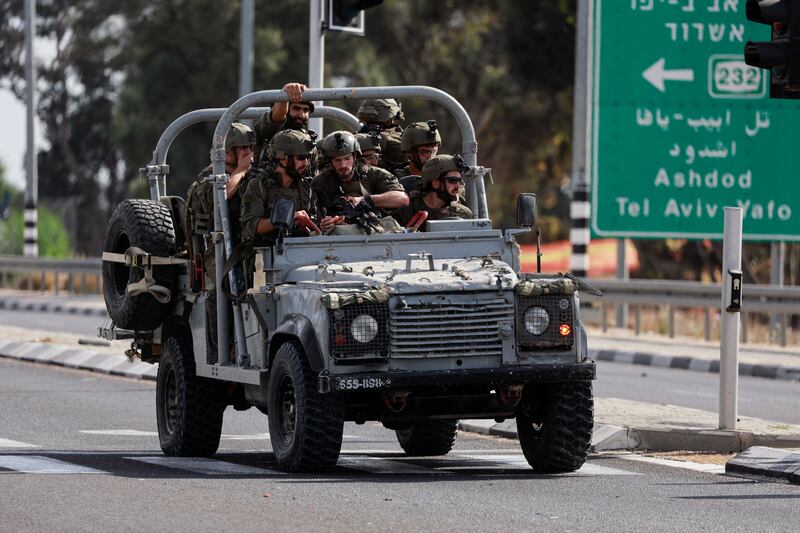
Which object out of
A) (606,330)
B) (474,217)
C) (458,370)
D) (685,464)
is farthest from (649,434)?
(606,330)

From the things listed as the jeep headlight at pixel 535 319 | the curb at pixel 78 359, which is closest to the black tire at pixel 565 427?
the jeep headlight at pixel 535 319

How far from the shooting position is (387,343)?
11125 millimetres

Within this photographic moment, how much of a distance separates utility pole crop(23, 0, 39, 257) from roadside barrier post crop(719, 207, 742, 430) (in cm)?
3098

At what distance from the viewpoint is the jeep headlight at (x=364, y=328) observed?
11.0 meters

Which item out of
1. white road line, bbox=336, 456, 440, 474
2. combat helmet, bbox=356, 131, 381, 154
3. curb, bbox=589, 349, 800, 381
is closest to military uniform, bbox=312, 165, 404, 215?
combat helmet, bbox=356, 131, 381, 154

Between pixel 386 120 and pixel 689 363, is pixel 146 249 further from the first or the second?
pixel 689 363

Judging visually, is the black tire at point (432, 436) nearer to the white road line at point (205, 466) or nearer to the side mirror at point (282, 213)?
the white road line at point (205, 466)

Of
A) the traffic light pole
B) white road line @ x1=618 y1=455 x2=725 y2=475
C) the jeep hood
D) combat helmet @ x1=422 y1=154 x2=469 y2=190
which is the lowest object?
white road line @ x1=618 y1=455 x2=725 y2=475

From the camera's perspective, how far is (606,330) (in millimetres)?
29156

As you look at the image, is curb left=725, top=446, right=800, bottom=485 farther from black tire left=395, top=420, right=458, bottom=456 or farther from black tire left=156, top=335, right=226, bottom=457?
black tire left=156, top=335, right=226, bottom=457

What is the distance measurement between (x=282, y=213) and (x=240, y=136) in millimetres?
1657

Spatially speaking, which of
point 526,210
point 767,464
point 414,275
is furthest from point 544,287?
point 767,464

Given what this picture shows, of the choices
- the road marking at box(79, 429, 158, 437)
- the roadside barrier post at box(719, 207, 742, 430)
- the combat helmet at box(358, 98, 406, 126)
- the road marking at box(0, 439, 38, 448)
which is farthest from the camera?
the combat helmet at box(358, 98, 406, 126)

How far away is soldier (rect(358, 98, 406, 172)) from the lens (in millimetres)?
14336
